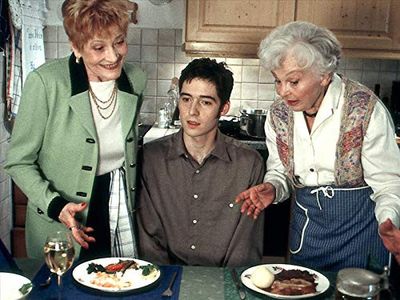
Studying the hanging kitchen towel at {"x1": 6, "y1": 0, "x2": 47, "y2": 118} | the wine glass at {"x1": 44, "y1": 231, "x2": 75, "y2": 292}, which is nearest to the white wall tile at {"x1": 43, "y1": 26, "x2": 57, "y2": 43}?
the hanging kitchen towel at {"x1": 6, "y1": 0, "x2": 47, "y2": 118}

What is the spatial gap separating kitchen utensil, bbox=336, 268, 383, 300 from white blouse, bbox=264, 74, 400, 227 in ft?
1.73

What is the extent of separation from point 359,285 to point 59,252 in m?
0.68

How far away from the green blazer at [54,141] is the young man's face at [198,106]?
0.22 meters

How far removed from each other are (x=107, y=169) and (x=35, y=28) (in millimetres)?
1959

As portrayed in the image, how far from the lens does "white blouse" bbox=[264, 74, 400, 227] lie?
1.79m

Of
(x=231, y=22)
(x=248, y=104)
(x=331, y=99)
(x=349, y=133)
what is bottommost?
(x=248, y=104)

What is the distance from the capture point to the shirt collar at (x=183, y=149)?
202 cm

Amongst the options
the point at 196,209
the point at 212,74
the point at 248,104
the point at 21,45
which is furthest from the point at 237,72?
the point at 196,209

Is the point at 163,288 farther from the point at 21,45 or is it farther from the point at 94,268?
the point at 21,45

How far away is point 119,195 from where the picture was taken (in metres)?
1.89

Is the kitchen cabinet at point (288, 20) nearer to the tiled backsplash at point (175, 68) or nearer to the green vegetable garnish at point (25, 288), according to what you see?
the tiled backsplash at point (175, 68)

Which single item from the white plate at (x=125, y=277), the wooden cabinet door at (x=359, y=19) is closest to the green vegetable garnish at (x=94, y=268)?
the white plate at (x=125, y=277)

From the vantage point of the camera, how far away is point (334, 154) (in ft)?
6.10

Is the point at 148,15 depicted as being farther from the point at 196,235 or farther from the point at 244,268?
the point at 244,268
